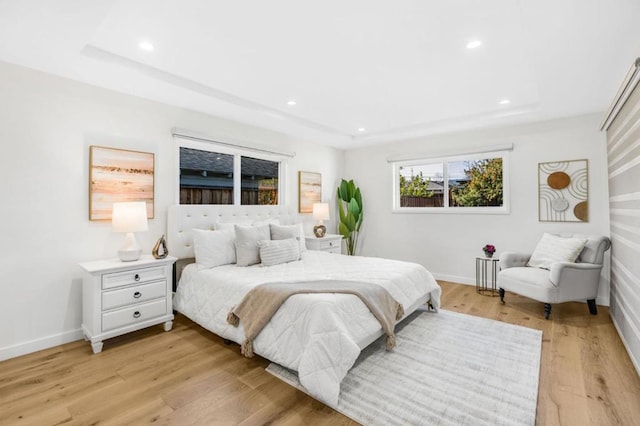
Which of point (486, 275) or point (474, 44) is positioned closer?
point (474, 44)

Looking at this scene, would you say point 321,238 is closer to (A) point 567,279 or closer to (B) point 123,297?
(B) point 123,297

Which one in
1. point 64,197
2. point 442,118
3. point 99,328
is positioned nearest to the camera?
point 99,328

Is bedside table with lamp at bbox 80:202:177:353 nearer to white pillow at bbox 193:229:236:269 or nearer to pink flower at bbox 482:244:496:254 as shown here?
white pillow at bbox 193:229:236:269

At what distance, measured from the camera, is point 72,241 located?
9.16ft

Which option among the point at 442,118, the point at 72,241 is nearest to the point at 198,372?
the point at 72,241

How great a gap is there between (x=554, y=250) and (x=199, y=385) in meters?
3.83

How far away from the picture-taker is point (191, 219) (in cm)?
352

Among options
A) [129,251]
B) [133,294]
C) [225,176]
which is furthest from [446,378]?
[225,176]

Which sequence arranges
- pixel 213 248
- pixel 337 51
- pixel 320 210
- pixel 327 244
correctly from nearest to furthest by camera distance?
pixel 337 51 < pixel 213 248 < pixel 327 244 < pixel 320 210

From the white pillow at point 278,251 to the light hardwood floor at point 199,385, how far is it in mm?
879

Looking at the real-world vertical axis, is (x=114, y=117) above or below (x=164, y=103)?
below

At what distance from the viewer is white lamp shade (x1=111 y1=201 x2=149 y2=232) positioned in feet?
9.14

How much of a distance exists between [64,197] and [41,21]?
143cm

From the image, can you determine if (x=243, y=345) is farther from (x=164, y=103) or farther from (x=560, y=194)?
(x=560, y=194)
